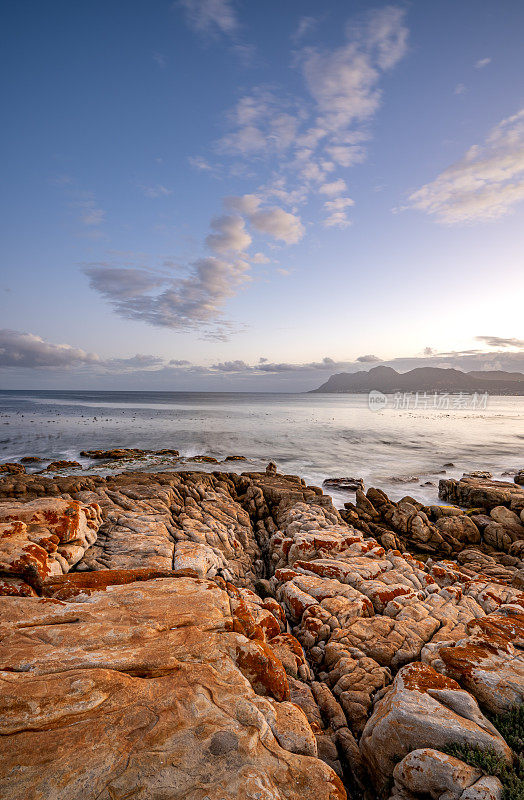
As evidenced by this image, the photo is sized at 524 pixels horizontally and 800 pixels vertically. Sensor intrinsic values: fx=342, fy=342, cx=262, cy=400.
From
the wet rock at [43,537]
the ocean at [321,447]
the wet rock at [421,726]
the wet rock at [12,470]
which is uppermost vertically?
the wet rock at [43,537]

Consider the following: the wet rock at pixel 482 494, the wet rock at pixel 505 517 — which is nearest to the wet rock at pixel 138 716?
the wet rock at pixel 505 517

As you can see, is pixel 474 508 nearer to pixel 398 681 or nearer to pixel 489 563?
pixel 489 563

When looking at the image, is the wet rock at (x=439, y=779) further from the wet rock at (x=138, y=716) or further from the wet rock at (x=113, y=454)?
the wet rock at (x=113, y=454)

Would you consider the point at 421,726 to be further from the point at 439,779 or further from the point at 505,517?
the point at 505,517

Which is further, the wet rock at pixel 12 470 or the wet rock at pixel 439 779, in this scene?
the wet rock at pixel 12 470

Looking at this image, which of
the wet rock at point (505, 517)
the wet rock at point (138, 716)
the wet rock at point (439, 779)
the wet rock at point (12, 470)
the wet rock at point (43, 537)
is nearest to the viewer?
the wet rock at point (138, 716)

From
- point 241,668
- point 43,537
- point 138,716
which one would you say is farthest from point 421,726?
point 43,537

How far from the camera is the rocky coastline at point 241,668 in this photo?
4.18 metres

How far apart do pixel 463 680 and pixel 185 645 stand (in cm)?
582

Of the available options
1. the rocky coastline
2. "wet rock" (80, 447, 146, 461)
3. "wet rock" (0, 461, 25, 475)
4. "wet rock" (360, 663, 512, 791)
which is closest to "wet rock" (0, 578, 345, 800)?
the rocky coastline

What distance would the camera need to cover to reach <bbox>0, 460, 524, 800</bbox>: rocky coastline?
4184mm

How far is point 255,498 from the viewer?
20.5 metres

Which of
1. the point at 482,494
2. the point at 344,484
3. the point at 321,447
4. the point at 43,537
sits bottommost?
the point at 321,447

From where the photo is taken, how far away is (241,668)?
6.11 meters
